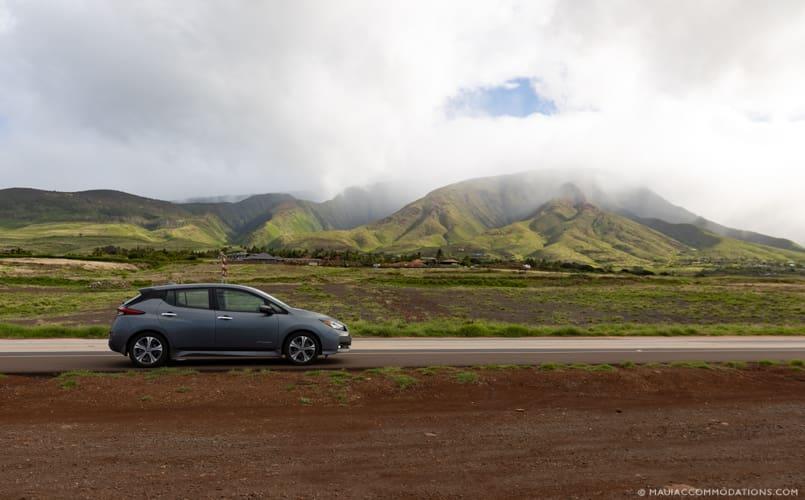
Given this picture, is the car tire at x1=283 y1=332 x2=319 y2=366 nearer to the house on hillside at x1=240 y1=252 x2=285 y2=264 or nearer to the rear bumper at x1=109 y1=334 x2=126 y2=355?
the rear bumper at x1=109 y1=334 x2=126 y2=355

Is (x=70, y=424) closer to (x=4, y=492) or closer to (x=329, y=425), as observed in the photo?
(x=4, y=492)

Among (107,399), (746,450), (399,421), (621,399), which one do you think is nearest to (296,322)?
(107,399)

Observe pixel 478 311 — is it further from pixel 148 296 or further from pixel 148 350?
pixel 148 350

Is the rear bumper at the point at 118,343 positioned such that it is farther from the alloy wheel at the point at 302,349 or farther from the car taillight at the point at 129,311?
the alloy wheel at the point at 302,349

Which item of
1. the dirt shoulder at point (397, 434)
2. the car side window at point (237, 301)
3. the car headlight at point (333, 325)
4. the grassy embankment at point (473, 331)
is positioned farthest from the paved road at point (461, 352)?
the dirt shoulder at point (397, 434)

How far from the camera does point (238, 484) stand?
615 centimetres

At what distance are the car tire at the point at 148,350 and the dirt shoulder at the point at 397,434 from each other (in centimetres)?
156

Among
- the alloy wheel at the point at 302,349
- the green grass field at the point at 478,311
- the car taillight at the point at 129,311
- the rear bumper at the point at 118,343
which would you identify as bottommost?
the green grass field at the point at 478,311

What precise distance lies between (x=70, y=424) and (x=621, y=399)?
9065 mm

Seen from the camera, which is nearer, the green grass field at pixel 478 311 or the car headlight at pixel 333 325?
the car headlight at pixel 333 325

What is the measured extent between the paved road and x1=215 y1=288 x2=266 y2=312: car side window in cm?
135

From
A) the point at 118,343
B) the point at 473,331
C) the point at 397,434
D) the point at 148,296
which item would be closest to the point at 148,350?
the point at 118,343

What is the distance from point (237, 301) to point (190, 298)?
1.07 metres

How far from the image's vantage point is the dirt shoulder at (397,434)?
6273 mm
